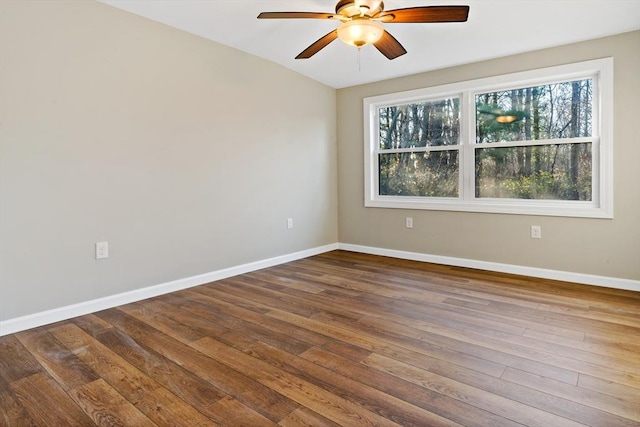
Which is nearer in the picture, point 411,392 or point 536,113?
point 411,392

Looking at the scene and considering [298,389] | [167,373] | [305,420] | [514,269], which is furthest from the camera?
[514,269]

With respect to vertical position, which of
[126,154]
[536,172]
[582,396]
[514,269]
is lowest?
[582,396]

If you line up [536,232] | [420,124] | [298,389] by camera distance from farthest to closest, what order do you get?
1. [420,124]
2. [536,232]
3. [298,389]

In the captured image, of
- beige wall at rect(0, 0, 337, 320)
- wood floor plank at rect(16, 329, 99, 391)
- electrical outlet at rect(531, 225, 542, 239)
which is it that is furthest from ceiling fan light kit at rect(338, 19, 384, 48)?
electrical outlet at rect(531, 225, 542, 239)

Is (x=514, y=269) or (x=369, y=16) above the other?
(x=369, y=16)

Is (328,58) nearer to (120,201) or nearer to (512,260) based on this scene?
(120,201)

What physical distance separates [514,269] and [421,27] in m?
2.56

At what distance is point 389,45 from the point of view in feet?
8.66

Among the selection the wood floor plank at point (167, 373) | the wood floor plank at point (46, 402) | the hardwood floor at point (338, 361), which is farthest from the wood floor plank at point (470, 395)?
the wood floor plank at point (46, 402)

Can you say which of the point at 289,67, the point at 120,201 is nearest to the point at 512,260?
the point at 289,67

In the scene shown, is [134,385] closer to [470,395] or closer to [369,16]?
[470,395]

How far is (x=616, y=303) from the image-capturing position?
2.84 meters

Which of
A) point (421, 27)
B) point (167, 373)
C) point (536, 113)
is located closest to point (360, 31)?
point (421, 27)

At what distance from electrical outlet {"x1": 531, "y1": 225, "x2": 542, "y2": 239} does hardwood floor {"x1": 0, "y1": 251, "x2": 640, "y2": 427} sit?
1.97 ft
